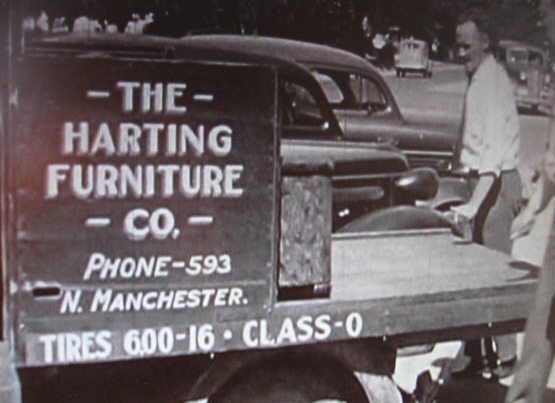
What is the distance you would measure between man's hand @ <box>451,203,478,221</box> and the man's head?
2.01 feet

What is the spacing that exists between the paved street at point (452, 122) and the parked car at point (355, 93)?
6cm

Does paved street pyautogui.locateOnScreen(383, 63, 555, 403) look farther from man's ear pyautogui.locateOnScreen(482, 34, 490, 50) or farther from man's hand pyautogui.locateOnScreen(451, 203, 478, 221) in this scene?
man's hand pyautogui.locateOnScreen(451, 203, 478, 221)

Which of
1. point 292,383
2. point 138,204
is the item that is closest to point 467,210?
point 292,383

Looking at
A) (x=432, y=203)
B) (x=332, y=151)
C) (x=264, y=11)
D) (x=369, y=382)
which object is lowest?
(x=369, y=382)

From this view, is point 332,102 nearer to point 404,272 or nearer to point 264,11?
point 264,11

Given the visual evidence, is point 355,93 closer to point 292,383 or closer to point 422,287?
point 422,287

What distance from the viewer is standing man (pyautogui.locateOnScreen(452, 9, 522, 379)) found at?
301 centimetres

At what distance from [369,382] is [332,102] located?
129 cm

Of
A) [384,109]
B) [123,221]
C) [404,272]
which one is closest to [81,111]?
[123,221]

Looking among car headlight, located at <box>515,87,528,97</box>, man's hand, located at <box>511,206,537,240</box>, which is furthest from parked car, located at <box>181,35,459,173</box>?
man's hand, located at <box>511,206,537,240</box>

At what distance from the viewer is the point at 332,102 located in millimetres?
2762

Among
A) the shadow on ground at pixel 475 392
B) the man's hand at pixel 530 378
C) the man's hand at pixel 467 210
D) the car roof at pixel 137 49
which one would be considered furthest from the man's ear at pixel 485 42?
the shadow on ground at pixel 475 392

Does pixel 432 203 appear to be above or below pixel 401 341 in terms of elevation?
above

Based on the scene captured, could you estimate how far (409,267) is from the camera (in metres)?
3.03
